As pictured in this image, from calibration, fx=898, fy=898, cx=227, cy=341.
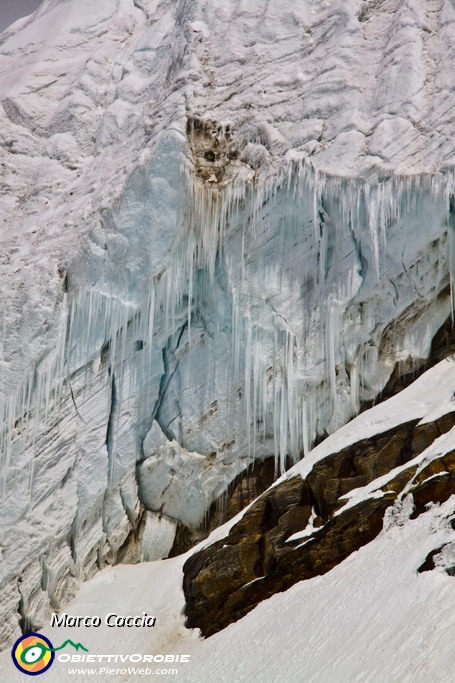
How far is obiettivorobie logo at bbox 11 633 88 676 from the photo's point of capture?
774 inches

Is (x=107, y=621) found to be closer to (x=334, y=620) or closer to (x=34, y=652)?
(x=34, y=652)

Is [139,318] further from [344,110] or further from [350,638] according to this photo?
[350,638]

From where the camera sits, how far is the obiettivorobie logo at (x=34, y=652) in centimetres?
1965

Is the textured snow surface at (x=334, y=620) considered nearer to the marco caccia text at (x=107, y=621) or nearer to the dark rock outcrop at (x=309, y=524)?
the marco caccia text at (x=107, y=621)

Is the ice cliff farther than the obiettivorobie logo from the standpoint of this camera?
Yes

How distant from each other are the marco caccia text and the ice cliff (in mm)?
540

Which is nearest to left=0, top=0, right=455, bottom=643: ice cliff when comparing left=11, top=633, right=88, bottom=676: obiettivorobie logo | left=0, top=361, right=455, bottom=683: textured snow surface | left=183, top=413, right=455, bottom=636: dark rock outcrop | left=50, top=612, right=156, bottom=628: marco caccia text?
left=50, top=612, right=156, bottom=628: marco caccia text

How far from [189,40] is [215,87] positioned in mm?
2183

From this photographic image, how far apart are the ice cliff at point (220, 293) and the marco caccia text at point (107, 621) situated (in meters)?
0.54

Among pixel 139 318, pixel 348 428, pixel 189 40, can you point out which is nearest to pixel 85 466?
pixel 139 318

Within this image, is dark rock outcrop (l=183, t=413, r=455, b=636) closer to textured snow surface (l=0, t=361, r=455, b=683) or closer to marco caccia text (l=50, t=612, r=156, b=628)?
textured snow surface (l=0, t=361, r=455, b=683)

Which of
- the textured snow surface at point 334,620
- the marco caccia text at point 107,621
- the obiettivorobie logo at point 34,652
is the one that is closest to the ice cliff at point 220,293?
the marco caccia text at point 107,621

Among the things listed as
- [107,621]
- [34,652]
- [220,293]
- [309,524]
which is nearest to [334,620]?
[309,524]

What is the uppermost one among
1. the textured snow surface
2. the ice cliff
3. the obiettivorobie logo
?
the ice cliff
